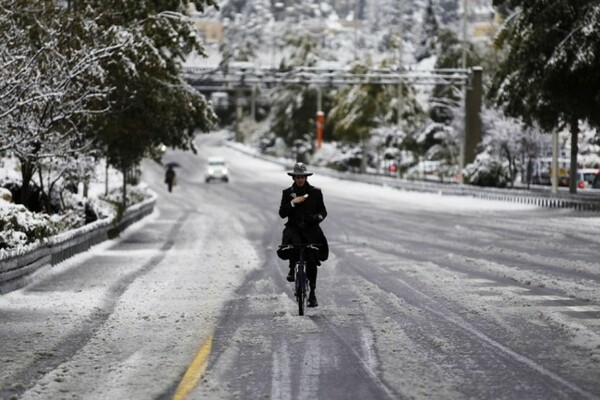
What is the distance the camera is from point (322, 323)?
12875 millimetres

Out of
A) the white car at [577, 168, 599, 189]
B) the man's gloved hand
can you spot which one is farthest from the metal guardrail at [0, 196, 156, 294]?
the white car at [577, 168, 599, 189]

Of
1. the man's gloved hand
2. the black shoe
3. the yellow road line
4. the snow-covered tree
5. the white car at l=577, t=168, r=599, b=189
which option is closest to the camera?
the yellow road line

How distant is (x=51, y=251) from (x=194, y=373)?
11620mm

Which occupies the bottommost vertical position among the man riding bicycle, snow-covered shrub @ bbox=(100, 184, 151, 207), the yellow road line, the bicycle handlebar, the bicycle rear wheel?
snow-covered shrub @ bbox=(100, 184, 151, 207)

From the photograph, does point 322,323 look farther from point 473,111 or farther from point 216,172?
point 216,172

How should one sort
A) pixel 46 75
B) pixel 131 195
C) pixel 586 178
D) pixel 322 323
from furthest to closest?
pixel 586 178, pixel 131 195, pixel 46 75, pixel 322 323

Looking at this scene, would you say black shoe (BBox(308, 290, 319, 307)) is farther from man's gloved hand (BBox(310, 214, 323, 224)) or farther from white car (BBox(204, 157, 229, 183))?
white car (BBox(204, 157, 229, 183))

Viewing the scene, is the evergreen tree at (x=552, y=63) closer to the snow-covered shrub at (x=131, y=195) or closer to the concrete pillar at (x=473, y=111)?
the snow-covered shrub at (x=131, y=195)

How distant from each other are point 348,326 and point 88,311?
397cm

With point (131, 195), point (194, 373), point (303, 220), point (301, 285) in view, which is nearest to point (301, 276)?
point (301, 285)

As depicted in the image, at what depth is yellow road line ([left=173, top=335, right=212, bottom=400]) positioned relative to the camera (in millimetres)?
8828

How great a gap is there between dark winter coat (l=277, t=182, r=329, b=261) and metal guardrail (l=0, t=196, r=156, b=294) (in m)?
5.19

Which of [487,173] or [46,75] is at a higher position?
[46,75]

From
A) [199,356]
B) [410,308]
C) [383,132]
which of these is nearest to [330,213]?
[410,308]
